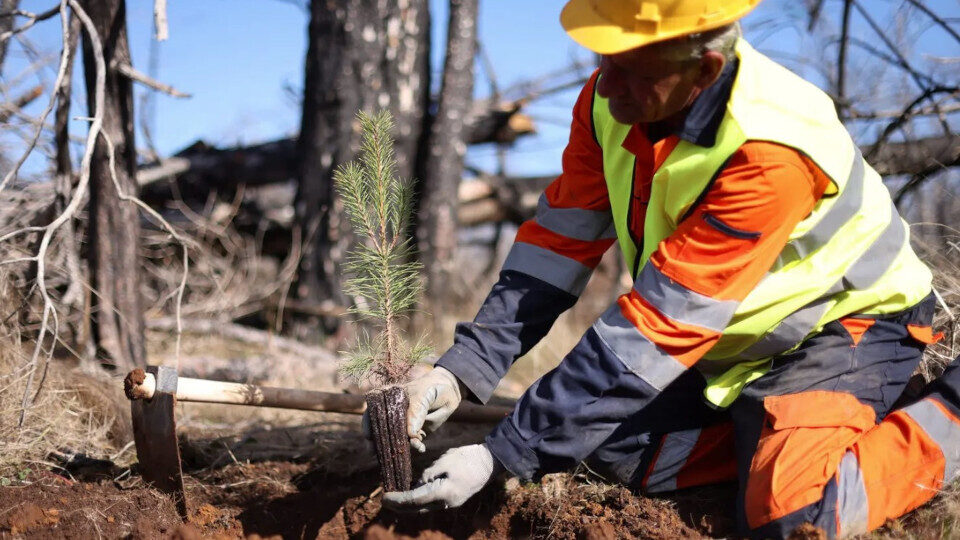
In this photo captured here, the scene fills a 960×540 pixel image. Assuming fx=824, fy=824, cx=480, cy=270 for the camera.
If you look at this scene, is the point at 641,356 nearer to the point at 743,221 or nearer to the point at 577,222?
the point at 743,221

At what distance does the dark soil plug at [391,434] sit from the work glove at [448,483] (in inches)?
2.4

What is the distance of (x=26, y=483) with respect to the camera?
8.90 ft

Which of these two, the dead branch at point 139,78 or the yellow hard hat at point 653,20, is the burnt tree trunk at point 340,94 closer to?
the dead branch at point 139,78

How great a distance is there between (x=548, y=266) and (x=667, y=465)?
2.45ft

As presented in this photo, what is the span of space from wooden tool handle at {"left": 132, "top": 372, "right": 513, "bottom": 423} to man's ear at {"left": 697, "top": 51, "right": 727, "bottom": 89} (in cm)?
142

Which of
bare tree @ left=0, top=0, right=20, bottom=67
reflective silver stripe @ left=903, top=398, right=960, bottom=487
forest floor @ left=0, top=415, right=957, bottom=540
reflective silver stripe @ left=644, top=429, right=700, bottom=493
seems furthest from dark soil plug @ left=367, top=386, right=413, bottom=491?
bare tree @ left=0, top=0, right=20, bottom=67

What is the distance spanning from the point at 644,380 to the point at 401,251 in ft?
2.78

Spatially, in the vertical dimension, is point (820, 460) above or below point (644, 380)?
below

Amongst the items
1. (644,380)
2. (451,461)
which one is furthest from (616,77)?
(451,461)

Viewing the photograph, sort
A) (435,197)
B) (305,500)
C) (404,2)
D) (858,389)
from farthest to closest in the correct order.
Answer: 1. (435,197)
2. (404,2)
3. (305,500)
4. (858,389)

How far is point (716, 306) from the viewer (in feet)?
6.95

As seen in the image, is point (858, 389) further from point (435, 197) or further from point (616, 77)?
point (435, 197)

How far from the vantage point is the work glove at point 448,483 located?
2.17 metres

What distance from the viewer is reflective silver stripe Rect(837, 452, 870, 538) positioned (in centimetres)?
225
